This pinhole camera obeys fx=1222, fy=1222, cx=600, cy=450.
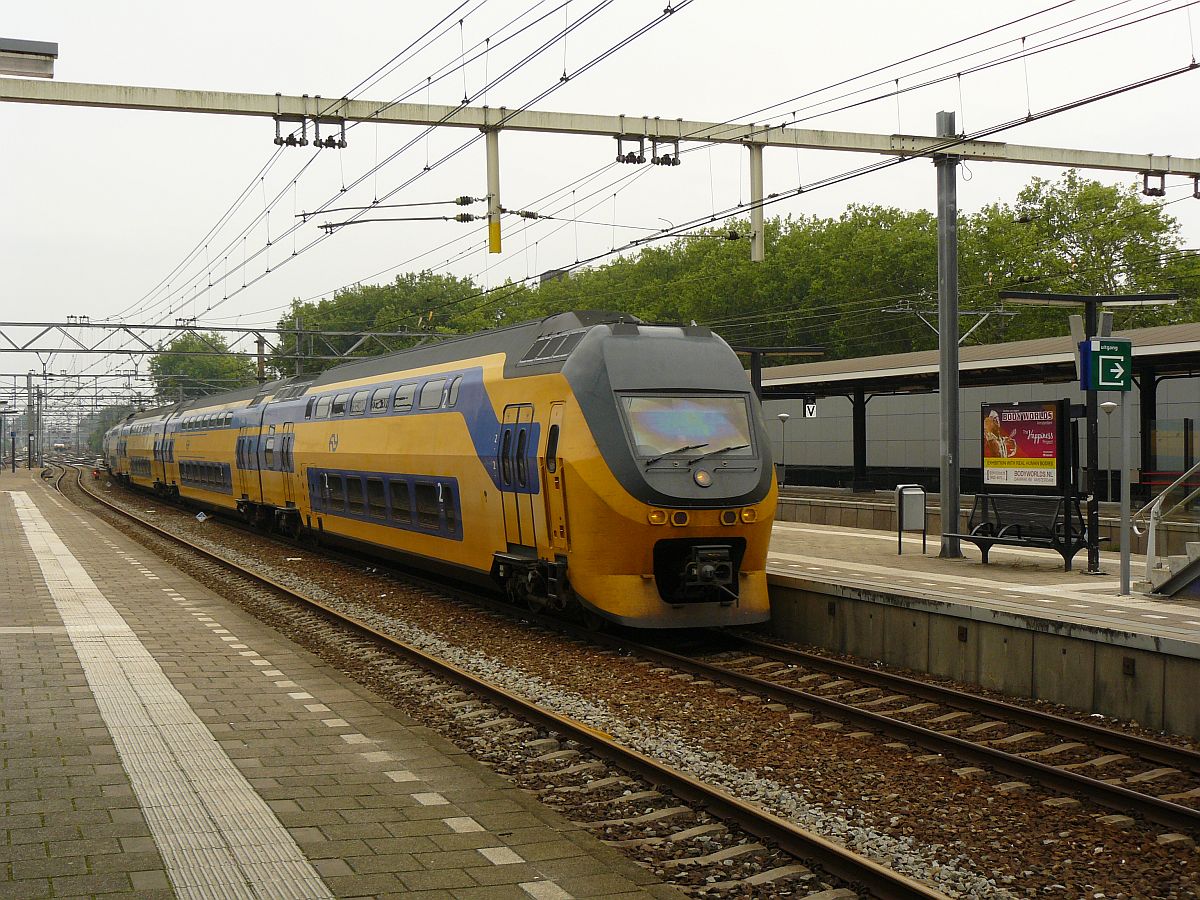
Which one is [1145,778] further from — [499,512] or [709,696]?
[499,512]

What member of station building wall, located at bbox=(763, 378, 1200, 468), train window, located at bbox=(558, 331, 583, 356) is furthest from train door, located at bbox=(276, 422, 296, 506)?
station building wall, located at bbox=(763, 378, 1200, 468)

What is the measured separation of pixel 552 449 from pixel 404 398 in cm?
561

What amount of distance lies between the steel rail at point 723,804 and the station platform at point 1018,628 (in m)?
4.05

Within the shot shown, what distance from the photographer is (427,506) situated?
17.0m

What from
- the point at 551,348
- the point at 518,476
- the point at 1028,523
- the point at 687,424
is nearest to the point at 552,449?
the point at 518,476

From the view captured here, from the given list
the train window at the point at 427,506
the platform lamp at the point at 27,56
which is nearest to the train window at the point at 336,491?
the train window at the point at 427,506

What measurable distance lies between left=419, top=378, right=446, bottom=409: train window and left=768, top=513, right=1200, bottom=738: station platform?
531cm

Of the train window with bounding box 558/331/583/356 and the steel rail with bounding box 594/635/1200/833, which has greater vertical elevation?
the train window with bounding box 558/331/583/356

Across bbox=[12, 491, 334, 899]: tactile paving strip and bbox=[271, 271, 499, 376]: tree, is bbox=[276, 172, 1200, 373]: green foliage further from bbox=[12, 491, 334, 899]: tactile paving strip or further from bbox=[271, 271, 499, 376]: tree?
bbox=[12, 491, 334, 899]: tactile paving strip

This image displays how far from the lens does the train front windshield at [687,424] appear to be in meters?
12.6

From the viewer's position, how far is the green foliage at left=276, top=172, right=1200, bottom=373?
173ft

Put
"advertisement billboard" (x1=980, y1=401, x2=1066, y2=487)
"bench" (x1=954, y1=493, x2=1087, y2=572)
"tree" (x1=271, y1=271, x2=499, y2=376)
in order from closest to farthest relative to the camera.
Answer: "bench" (x1=954, y1=493, x2=1087, y2=572)
"advertisement billboard" (x1=980, y1=401, x2=1066, y2=487)
"tree" (x1=271, y1=271, x2=499, y2=376)

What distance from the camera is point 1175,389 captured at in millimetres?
29422

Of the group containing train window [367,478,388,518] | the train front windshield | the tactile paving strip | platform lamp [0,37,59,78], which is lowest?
the tactile paving strip
